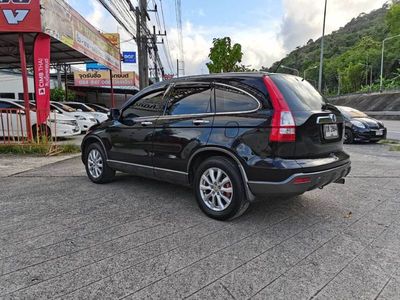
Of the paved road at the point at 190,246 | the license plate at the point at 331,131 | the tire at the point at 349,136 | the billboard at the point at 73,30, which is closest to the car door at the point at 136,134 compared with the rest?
the paved road at the point at 190,246

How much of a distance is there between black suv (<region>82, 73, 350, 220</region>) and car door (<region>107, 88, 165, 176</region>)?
0.02 metres

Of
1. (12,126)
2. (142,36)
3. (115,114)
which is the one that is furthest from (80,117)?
(115,114)

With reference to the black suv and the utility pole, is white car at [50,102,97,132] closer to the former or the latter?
the utility pole

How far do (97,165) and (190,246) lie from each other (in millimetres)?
3008

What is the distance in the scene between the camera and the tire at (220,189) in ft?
12.0

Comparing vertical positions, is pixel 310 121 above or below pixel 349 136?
above

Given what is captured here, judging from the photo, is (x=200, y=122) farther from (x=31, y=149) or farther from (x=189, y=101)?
(x=31, y=149)

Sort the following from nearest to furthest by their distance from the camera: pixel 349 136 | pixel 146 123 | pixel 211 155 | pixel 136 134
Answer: pixel 211 155
pixel 146 123
pixel 136 134
pixel 349 136

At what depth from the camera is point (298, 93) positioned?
376 cm

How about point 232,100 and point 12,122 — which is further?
point 12,122

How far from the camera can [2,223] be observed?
3875 millimetres

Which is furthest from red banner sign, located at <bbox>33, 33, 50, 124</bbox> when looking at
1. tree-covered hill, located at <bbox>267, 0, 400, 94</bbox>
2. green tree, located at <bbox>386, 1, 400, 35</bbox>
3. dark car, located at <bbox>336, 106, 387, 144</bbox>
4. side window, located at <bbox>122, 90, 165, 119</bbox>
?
green tree, located at <bbox>386, 1, 400, 35</bbox>

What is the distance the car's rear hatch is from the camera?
137 inches

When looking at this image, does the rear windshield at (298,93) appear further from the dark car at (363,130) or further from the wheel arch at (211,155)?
the dark car at (363,130)
